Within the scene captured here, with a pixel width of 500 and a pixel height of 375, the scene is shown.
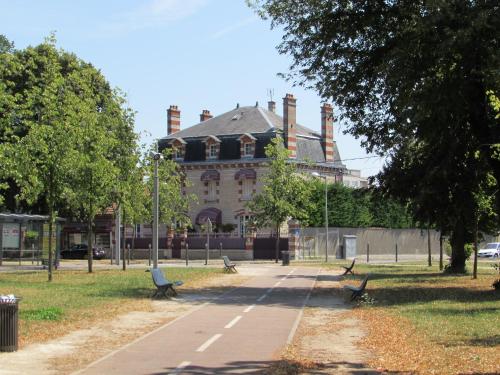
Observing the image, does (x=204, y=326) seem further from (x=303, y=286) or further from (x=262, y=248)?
(x=262, y=248)

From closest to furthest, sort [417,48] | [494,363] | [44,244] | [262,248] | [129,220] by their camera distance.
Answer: [494,363] < [417,48] < [44,244] < [129,220] < [262,248]

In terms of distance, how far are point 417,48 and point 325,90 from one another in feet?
15.2

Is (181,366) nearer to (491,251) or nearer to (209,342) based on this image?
(209,342)

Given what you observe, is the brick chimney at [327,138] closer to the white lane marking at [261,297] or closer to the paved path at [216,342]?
the white lane marking at [261,297]

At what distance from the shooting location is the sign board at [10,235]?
1454 inches

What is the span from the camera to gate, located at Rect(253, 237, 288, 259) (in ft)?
193

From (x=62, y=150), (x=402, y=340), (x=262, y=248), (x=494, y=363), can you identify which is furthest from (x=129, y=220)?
(x=494, y=363)

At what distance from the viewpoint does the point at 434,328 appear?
13969 mm

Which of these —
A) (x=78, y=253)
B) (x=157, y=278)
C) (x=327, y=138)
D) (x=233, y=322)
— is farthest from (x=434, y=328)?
(x=327, y=138)

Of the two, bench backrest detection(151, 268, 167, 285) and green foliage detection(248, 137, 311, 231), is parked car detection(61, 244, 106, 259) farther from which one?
bench backrest detection(151, 268, 167, 285)

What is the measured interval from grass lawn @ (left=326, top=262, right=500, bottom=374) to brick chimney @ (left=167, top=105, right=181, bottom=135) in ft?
168

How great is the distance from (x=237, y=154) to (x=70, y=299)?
46.9 m

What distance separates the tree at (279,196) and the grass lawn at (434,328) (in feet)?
95.5

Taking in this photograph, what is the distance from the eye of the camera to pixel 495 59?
1738 centimetres
